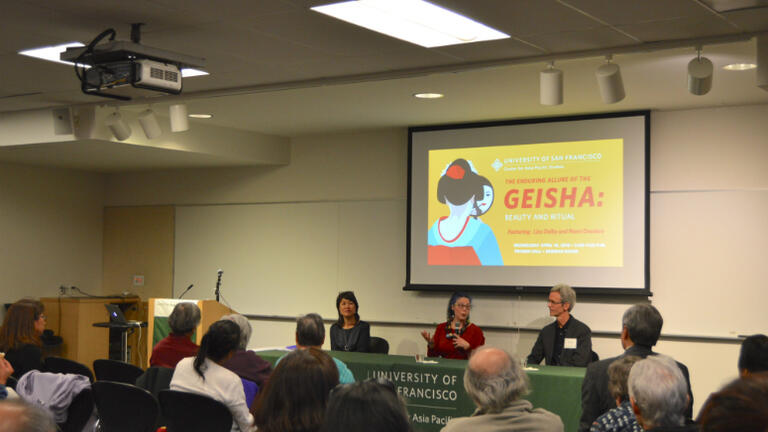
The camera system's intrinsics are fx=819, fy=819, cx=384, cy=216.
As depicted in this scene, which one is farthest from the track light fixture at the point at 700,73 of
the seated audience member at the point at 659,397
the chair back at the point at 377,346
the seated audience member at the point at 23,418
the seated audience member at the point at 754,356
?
the seated audience member at the point at 23,418

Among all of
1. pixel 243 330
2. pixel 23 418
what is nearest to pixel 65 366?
pixel 243 330

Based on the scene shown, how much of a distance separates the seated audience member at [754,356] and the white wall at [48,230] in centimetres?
868

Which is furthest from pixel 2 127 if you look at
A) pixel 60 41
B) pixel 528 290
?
pixel 528 290

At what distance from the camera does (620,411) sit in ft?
10.3

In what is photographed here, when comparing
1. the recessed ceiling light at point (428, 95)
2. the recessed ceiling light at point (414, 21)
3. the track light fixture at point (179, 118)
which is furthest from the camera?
the track light fixture at point (179, 118)

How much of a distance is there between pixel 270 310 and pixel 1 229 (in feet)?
11.1

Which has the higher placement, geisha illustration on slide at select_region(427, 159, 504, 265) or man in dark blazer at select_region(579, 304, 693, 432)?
geisha illustration on slide at select_region(427, 159, 504, 265)

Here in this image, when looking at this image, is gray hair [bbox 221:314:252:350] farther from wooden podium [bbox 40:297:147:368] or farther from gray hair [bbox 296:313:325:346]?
wooden podium [bbox 40:297:147:368]

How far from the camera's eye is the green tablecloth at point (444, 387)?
18.1ft

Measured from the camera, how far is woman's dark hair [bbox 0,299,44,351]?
16.9 feet

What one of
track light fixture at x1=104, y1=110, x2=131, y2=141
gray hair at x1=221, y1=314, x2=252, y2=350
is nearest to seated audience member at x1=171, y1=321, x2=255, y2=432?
gray hair at x1=221, y1=314, x2=252, y2=350

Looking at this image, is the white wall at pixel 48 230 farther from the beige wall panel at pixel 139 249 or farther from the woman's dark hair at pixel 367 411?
the woman's dark hair at pixel 367 411

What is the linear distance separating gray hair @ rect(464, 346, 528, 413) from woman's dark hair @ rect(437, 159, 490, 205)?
5150mm

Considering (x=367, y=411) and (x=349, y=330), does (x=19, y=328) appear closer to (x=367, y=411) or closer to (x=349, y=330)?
(x=349, y=330)
